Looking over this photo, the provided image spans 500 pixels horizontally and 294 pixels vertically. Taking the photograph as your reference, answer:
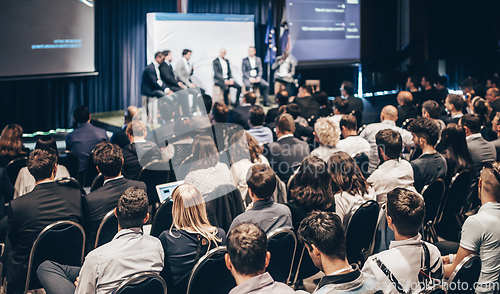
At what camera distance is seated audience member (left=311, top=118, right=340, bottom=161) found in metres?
3.81

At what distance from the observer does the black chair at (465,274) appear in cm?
179

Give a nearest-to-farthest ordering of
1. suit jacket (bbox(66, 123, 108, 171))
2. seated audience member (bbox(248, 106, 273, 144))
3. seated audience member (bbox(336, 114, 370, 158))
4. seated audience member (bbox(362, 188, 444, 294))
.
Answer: seated audience member (bbox(362, 188, 444, 294)) < seated audience member (bbox(336, 114, 370, 158)) < suit jacket (bbox(66, 123, 108, 171)) < seated audience member (bbox(248, 106, 273, 144))

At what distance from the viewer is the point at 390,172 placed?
3109mm

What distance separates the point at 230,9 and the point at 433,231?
8823 mm

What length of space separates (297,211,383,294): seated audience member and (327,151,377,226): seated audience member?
1.10m

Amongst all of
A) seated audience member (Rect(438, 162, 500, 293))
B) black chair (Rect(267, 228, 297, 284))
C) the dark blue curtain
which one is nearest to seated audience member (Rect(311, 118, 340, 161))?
black chair (Rect(267, 228, 297, 284))

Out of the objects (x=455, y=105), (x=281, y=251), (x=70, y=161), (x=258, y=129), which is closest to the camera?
(x=281, y=251)

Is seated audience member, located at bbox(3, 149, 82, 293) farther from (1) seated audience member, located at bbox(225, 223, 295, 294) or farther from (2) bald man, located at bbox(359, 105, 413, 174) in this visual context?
(2) bald man, located at bbox(359, 105, 413, 174)

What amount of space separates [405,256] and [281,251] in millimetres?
728

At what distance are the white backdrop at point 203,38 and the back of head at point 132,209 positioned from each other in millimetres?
7670

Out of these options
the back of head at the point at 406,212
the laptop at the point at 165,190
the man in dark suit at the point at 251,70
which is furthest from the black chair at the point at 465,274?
the man in dark suit at the point at 251,70

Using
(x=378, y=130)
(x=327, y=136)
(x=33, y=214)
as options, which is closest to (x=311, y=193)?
(x=327, y=136)

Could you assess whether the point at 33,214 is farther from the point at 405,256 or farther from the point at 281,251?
the point at 405,256

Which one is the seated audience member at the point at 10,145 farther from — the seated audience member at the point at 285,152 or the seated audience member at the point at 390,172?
the seated audience member at the point at 390,172
